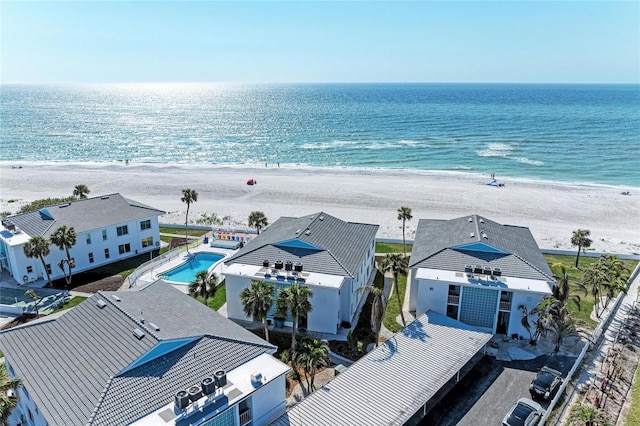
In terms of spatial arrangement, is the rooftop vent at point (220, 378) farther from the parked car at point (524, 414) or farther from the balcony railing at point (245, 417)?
the parked car at point (524, 414)

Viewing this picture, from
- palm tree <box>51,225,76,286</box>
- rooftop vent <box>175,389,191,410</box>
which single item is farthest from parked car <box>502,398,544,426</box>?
palm tree <box>51,225,76,286</box>

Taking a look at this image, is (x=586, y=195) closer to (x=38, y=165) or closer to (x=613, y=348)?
(x=613, y=348)

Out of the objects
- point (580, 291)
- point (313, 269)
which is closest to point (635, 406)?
point (580, 291)

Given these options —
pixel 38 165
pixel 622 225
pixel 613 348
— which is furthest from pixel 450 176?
pixel 38 165

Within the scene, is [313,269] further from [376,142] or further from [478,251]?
[376,142]

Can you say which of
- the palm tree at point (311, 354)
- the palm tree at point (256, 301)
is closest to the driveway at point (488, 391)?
the palm tree at point (311, 354)

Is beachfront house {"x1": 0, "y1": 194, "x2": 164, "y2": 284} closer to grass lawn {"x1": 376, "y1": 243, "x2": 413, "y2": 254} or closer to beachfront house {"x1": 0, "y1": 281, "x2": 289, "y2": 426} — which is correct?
beachfront house {"x1": 0, "y1": 281, "x2": 289, "y2": 426}

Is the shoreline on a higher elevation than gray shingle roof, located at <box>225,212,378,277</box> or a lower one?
lower

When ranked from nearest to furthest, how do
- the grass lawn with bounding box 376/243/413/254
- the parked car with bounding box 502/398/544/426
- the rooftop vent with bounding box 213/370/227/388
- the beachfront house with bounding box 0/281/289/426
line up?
1. the beachfront house with bounding box 0/281/289/426
2. the rooftop vent with bounding box 213/370/227/388
3. the parked car with bounding box 502/398/544/426
4. the grass lawn with bounding box 376/243/413/254
